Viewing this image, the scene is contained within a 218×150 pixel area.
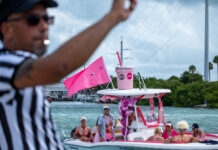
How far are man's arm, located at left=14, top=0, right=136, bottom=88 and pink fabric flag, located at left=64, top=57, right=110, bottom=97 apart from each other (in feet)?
33.3

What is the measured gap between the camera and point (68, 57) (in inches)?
43.8

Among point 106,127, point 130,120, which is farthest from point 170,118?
point 130,120

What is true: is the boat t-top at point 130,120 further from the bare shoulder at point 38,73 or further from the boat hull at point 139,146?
the bare shoulder at point 38,73

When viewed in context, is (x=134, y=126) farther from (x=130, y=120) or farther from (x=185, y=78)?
(x=185, y=78)

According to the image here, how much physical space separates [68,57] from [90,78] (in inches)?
409

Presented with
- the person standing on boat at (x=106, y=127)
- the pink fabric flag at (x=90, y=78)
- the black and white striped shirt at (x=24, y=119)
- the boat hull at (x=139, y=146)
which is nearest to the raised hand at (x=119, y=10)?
the black and white striped shirt at (x=24, y=119)

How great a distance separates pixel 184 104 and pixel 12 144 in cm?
7066

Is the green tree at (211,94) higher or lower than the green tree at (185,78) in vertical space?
lower

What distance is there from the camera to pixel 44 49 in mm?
1396

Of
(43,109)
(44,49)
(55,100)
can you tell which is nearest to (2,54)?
(44,49)

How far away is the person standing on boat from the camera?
10.8 meters

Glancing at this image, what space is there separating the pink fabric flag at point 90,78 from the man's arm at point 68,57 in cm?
1016

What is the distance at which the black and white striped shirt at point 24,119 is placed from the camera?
1.36 meters

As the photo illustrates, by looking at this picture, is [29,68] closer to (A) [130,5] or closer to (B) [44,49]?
(B) [44,49]
